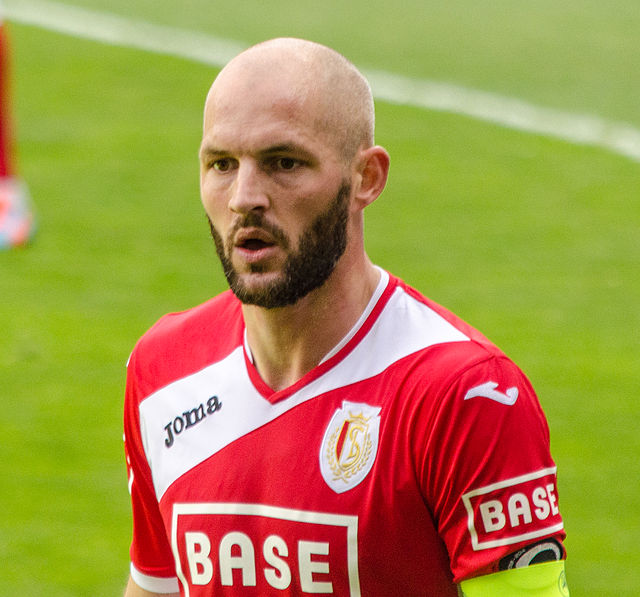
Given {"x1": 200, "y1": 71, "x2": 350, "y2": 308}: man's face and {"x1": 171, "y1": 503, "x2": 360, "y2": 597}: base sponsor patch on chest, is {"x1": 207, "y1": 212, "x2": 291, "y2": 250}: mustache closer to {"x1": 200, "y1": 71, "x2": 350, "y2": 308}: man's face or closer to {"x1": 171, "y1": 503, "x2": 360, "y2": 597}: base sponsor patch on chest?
{"x1": 200, "y1": 71, "x2": 350, "y2": 308}: man's face

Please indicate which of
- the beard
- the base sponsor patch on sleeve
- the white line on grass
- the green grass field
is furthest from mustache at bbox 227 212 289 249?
the white line on grass

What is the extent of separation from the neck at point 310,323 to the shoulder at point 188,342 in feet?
0.61

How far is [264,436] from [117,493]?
4.09 metres

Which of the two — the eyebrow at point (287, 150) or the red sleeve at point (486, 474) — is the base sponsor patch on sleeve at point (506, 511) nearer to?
the red sleeve at point (486, 474)

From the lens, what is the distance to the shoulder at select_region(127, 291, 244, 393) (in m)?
3.68

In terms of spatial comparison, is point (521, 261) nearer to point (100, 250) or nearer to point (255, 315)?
→ point (100, 250)

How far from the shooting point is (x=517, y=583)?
3016 millimetres

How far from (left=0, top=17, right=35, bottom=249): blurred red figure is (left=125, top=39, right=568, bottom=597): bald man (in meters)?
6.99

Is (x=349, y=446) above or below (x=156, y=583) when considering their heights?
above

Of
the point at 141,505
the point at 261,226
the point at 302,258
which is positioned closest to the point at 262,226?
the point at 261,226

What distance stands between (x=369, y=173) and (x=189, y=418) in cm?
79

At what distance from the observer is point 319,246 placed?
328 cm

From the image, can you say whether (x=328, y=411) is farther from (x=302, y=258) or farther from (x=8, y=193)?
(x=8, y=193)

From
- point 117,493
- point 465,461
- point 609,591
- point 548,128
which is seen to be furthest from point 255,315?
point 548,128
